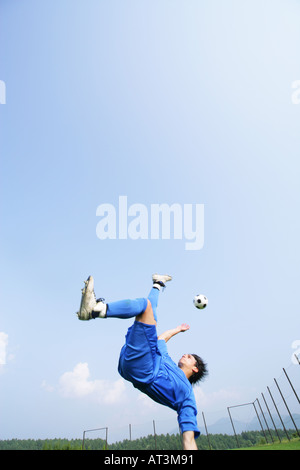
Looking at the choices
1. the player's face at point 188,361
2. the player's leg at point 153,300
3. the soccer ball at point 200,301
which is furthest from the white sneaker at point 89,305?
the soccer ball at point 200,301

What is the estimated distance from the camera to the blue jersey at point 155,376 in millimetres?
3012

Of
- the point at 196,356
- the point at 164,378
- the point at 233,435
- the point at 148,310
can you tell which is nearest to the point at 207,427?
the point at 233,435

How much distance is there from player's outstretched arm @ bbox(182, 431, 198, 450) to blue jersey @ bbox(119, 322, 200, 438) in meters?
0.05

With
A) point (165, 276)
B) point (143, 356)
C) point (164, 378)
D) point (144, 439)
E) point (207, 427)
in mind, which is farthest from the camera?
point (144, 439)

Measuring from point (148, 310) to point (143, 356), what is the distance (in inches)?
22.0

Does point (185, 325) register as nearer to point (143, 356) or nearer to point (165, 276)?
point (165, 276)

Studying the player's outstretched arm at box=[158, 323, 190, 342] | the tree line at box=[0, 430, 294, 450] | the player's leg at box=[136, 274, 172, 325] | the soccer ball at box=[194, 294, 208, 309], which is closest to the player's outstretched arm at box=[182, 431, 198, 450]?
the player's leg at box=[136, 274, 172, 325]

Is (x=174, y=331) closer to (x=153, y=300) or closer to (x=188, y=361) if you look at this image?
(x=188, y=361)

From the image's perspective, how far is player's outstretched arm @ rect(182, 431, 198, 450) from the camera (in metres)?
2.78

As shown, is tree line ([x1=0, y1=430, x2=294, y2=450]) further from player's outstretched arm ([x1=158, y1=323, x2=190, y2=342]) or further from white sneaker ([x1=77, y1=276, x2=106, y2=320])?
white sneaker ([x1=77, y1=276, x2=106, y2=320])

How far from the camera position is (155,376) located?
328 cm

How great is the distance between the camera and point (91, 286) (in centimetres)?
305

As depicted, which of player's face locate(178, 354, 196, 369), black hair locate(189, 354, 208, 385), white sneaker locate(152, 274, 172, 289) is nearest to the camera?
white sneaker locate(152, 274, 172, 289)
